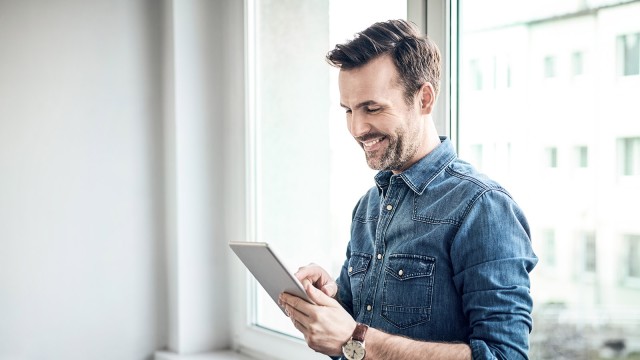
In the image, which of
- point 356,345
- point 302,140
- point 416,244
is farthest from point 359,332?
point 302,140

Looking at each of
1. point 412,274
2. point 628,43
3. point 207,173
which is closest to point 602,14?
point 628,43

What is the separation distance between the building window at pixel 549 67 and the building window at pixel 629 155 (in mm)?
193

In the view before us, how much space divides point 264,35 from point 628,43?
55.0 inches

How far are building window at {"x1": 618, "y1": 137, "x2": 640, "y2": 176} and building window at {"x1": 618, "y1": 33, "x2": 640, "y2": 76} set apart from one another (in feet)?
0.40

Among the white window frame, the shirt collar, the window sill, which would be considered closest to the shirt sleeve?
the shirt collar

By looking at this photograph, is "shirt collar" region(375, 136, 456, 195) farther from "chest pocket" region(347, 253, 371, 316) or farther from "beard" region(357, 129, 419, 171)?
"chest pocket" region(347, 253, 371, 316)

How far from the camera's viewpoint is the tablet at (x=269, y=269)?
1.22 meters

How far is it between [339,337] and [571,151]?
0.58 metres

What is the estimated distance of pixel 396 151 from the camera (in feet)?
4.33

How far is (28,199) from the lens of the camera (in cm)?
233

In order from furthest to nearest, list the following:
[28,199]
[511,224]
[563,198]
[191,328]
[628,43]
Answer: [191,328] → [28,199] → [563,198] → [628,43] → [511,224]

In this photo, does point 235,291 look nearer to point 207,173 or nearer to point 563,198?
point 207,173

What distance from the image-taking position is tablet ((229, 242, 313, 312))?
3.99 ft

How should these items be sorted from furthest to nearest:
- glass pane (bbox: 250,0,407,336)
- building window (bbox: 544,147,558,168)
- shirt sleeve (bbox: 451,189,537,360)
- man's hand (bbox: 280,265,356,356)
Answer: glass pane (bbox: 250,0,407,336), building window (bbox: 544,147,558,168), man's hand (bbox: 280,265,356,356), shirt sleeve (bbox: 451,189,537,360)
